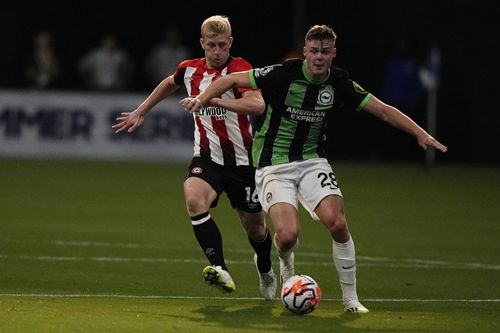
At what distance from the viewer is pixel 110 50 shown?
25.7 metres

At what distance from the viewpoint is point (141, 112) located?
10430 mm

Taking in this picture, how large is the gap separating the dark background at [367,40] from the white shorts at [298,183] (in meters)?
16.1

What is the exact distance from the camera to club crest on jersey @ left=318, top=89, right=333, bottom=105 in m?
9.65

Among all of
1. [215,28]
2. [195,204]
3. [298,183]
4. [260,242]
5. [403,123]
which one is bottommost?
[260,242]

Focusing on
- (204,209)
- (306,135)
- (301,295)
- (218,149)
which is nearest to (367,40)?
(218,149)

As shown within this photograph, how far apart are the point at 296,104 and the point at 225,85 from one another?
54 centimetres

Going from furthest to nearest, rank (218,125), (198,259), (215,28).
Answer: (198,259), (218,125), (215,28)

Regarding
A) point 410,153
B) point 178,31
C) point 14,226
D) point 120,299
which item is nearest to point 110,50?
point 178,31

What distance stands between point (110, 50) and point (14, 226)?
11.0 metres

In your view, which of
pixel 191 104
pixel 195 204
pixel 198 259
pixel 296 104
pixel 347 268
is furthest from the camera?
pixel 198 259

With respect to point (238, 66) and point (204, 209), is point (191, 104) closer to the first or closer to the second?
point (204, 209)

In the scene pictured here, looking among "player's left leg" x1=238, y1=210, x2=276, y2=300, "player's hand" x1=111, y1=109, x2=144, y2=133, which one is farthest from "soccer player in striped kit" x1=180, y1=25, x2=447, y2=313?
"player's hand" x1=111, y1=109, x2=144, y2=133

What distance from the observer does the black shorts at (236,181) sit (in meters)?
10.5

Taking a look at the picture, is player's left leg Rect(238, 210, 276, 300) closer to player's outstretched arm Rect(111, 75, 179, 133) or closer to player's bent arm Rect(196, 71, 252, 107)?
player's outstretched arm Rect(111, 75, 179, 133)
